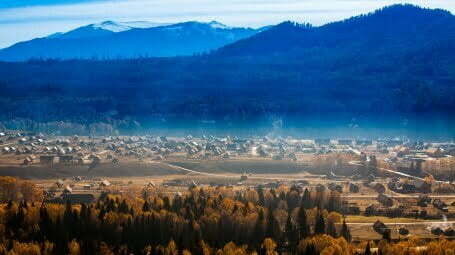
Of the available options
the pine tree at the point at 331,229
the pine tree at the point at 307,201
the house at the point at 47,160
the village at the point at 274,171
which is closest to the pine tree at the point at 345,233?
the pine tree at the point at 331,229

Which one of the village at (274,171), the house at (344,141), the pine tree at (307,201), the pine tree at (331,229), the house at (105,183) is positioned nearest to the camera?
the pine tree at (331,229)

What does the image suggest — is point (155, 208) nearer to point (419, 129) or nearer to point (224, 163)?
point (224, 163)

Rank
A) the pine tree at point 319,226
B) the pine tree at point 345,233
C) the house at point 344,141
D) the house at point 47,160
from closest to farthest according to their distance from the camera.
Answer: the pine tree at point 345,233 → the pine tree at point 319,226 → the house at point 47,160 → the house at point 344,141

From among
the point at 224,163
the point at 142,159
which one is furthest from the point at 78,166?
the point at 224,163

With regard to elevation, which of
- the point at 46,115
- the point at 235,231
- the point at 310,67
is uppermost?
the point at 310,67

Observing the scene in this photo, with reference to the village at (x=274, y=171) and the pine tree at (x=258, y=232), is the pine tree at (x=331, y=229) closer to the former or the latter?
the village at (x=274, y=171)

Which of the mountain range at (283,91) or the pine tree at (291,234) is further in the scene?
the mountain range at (283,91)

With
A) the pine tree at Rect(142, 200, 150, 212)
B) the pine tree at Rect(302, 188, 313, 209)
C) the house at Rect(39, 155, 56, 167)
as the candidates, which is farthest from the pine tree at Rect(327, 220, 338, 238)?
the house at Rect(39, 155, 56, 167)
